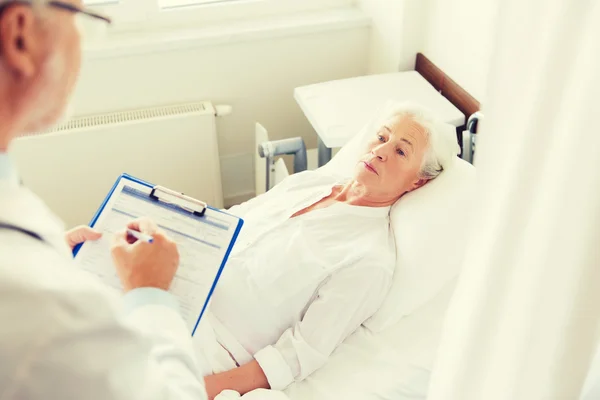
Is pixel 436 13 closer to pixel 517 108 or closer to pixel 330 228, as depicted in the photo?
pixel 330 228

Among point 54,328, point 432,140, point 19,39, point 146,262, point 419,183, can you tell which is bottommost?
point 419,183

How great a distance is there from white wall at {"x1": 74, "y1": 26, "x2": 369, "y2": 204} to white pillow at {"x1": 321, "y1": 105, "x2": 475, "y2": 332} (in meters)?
0.86

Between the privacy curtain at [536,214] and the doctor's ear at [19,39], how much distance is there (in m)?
0.45

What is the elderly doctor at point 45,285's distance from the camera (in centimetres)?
52

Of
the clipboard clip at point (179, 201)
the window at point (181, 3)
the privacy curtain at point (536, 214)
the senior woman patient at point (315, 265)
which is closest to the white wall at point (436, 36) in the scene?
the senior woman patient at point (315, 265)

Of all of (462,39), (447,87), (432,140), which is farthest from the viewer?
(447,87)

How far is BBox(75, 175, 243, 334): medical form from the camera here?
111 cm

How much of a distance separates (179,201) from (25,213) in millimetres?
660

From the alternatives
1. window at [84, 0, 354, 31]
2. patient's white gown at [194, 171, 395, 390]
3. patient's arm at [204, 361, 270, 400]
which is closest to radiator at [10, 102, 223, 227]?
window at [84, 0, 354, 31]

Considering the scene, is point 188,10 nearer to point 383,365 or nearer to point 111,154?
point 111,154

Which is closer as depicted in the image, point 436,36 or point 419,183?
point 419,183

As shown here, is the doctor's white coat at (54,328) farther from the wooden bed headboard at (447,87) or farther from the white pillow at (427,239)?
the wooden bed headboard at (447,87)

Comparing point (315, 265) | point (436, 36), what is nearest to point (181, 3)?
point (436, 36)

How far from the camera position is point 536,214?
2.08ft
